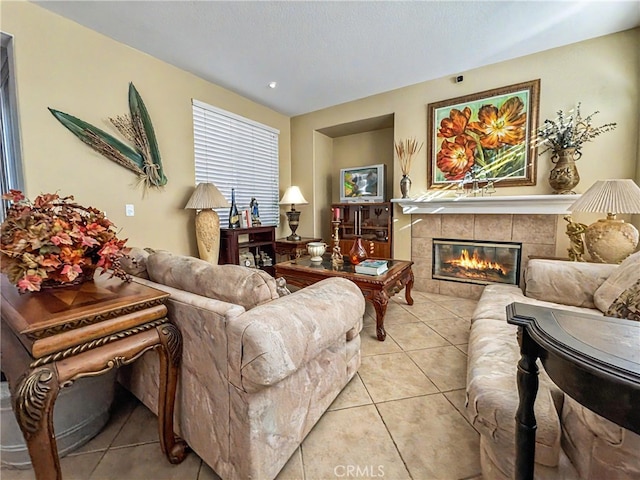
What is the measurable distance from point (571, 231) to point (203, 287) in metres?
3.25

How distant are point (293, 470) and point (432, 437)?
27.4 inches

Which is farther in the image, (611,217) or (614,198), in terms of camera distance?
(611,217)

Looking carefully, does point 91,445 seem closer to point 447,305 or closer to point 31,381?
point 31,381

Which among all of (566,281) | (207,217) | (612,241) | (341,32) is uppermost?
(341,32)

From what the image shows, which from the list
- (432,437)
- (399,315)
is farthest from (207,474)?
(399,315)

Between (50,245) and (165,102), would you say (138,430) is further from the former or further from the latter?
(165,102)

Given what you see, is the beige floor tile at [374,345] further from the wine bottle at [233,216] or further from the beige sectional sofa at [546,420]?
the wine bottle at [233,216]

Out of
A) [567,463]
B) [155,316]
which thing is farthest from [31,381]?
[567,463]

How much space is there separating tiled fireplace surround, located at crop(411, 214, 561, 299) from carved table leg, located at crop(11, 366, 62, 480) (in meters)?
3.60

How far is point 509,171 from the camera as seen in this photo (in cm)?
310

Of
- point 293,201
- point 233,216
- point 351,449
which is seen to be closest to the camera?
point 351,449

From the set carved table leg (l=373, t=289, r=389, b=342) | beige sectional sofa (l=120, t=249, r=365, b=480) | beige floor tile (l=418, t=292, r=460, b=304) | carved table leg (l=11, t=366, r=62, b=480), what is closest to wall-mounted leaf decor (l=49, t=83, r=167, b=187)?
beige sectional sofa (l=120, t=249, r=365, b=480)

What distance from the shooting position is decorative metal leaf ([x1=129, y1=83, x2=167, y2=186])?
8.81ft

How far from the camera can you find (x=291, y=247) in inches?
163
